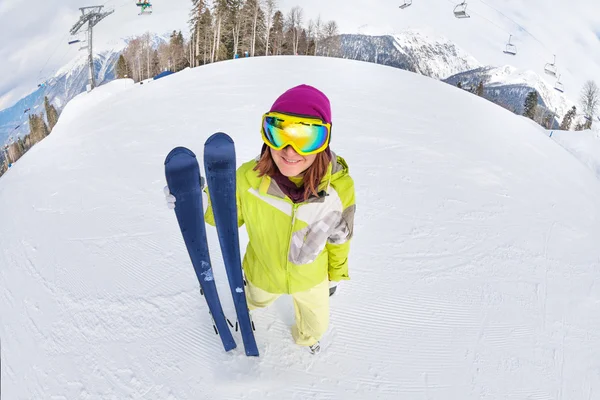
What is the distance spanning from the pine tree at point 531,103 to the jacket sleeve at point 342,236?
3512 cm

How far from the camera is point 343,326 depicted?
6.91 feet

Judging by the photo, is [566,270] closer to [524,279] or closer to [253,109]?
[524,279]

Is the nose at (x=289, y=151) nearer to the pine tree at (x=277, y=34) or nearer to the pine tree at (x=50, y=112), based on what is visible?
the pine tree at (x=277, y=34)

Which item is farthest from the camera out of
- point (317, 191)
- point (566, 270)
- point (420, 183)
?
point (420, 183)

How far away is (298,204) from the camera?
4.76 ft

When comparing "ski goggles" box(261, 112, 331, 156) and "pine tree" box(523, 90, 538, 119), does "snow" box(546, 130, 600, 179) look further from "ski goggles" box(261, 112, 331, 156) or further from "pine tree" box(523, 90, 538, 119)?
"pine tree" box(523, 90, 538, 119)

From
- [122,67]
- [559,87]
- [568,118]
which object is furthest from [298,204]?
[568,118]

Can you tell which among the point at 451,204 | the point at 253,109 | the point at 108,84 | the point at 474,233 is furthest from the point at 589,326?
the point at 108,84

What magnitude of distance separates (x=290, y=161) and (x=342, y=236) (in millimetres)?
421

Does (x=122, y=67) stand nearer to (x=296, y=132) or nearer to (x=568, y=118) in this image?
(x=296, y=132)

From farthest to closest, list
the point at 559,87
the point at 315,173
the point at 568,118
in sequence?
the point at 568,118 → the point at 559,87 → the point at 315,173

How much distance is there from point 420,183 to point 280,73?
7117mm

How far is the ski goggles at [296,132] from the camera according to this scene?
4.26 feet

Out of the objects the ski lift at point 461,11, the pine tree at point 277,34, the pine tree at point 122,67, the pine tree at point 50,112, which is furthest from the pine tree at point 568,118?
the pine tree at point 50,112
